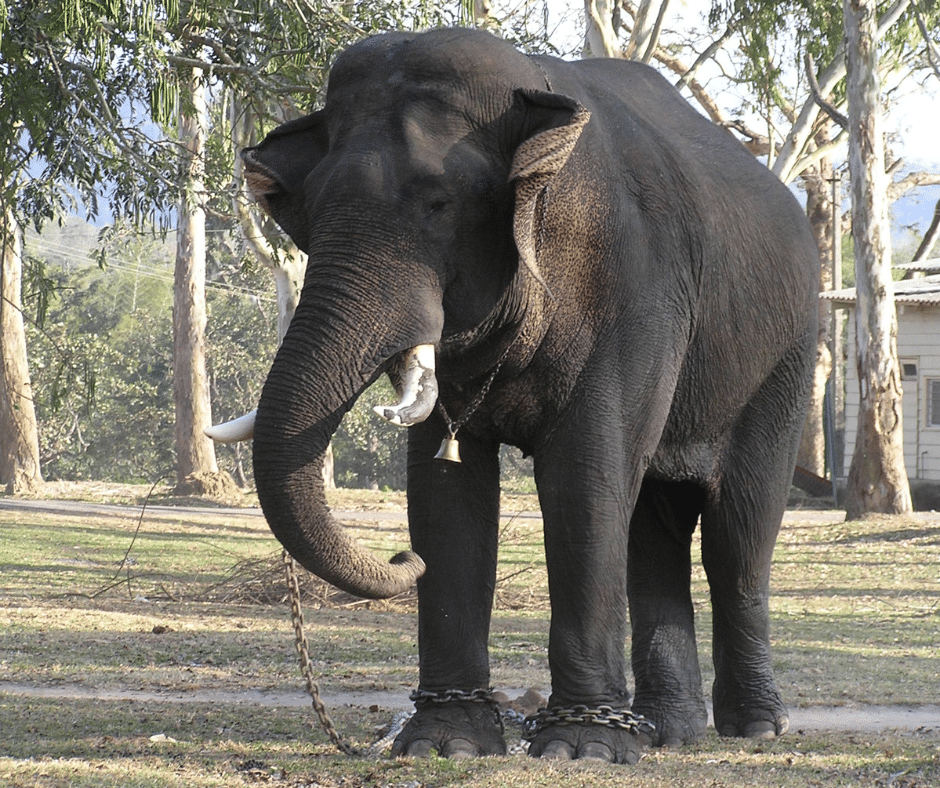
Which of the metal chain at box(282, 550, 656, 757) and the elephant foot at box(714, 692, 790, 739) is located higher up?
the metal chain at box(282, 550, 656, 757)

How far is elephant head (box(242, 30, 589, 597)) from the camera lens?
417cm

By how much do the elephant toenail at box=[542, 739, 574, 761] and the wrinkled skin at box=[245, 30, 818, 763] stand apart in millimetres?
12

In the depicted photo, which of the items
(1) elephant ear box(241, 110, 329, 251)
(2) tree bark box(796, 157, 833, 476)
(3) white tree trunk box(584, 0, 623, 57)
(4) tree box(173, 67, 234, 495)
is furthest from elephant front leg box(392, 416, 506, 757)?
(2) tree bark box(796, 157, 833, 476)

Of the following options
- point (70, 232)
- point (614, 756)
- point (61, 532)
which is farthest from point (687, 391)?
point (70, 232)

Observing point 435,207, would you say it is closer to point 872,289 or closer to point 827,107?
point 872,289

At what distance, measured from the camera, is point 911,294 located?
79.9 ft

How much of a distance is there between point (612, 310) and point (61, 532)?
14.3 meters

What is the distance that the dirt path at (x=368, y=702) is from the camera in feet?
20.5

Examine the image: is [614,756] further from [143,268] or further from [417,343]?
[143,268]

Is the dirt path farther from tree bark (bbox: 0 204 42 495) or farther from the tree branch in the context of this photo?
tree bark (bbox: 0 204 42 495)

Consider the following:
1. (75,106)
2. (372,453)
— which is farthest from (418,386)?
(372,453)

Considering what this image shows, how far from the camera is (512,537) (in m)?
17.0

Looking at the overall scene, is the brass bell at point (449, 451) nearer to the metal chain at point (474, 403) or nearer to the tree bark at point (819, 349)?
the metal chain at point (474, 403)

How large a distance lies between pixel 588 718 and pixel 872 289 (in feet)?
49.9
